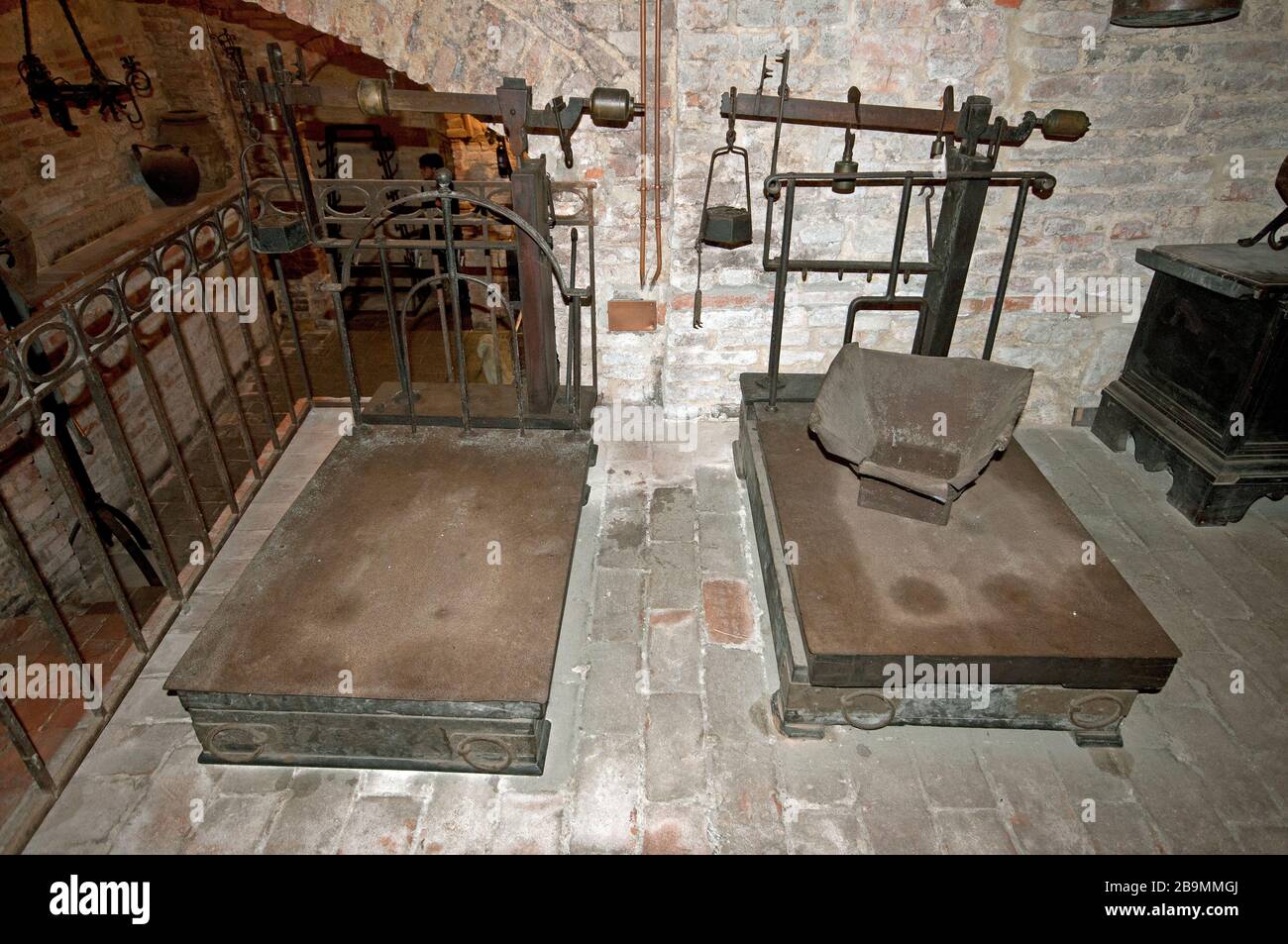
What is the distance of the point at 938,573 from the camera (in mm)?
2523

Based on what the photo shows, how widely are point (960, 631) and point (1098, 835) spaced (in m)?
0.68

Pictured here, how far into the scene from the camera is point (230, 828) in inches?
83.3

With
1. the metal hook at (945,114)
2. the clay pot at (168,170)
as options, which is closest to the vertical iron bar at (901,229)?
the metal hook at (945,114)

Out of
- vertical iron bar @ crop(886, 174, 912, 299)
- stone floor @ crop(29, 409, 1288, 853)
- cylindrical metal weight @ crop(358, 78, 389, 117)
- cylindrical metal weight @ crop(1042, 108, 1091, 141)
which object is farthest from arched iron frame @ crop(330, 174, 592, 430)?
cylindrical metal weight @ crop(1042, 108, 1091, 141)

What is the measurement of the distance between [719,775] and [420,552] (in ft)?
4.38

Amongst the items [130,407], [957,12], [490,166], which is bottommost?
[130,407]

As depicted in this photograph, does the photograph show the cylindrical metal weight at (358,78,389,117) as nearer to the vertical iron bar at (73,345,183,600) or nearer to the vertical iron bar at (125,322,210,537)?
the vertical iron bar at (125,322,210,537)

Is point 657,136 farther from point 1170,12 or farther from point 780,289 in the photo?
point 1170,12

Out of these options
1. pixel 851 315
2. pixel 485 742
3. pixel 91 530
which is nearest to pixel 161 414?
pixel 91 530

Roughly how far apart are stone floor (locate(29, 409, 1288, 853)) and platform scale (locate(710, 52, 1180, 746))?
12cm

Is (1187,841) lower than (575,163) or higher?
lower

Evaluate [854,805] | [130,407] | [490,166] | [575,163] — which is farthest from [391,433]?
[490,166]

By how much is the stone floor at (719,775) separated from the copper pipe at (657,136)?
1708 mm

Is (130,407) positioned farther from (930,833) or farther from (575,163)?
(930,833)
